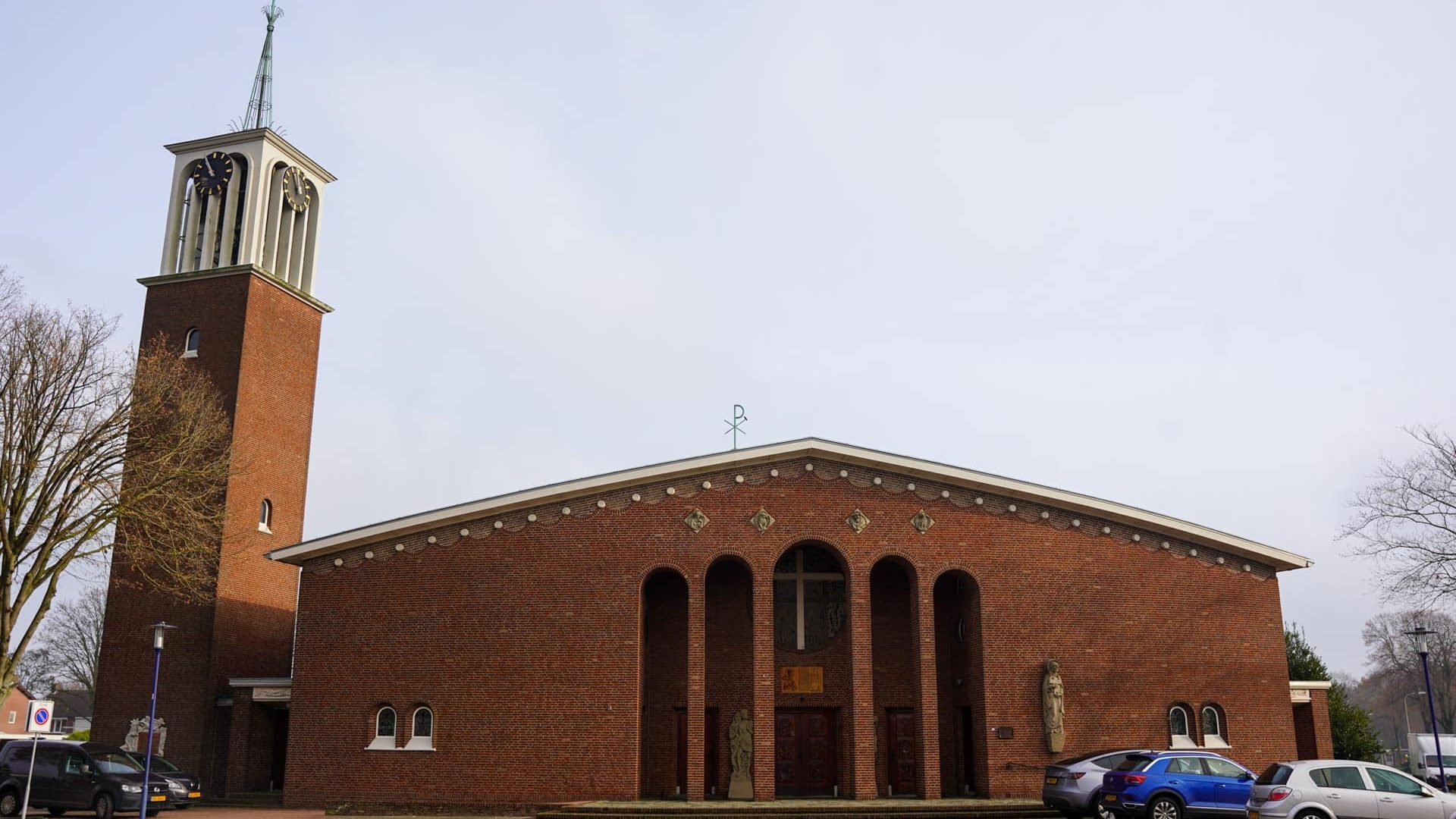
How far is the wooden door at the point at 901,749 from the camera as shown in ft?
85.8

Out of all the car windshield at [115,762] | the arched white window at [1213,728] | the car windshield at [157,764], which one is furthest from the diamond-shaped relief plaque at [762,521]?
the car windshield at [115,762]

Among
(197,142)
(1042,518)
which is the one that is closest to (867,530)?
(1042,518)

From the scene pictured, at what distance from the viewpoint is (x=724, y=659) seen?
2667 centimetres

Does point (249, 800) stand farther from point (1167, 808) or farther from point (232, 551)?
point (1167, 808)

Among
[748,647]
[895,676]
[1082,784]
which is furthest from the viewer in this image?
[895,676]

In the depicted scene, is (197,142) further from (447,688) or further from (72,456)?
(447,688)

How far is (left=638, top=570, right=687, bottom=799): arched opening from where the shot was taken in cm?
2627

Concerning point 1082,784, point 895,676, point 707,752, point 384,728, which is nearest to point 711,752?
point 707,752

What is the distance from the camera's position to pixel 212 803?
26.4 meters

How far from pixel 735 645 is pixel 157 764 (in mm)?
13241

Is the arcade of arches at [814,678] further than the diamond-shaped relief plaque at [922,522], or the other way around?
the diamond-shaped relief plaque at [922,522]

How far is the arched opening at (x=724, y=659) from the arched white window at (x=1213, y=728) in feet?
33.5

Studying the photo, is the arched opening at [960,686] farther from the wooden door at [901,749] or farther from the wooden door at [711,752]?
the wooden door at [711,752]

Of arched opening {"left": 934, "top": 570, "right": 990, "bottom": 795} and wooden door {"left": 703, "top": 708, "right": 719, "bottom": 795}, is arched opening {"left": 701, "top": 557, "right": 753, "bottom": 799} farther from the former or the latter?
arched opening {"left": 934, "top": 570, "right": 990, "bottom": 795}
